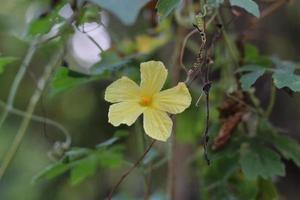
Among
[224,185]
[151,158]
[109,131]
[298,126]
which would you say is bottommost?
[109,131]

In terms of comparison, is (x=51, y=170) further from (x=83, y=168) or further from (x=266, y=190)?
(x=266, y=190)

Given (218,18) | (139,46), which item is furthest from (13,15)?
(218,18)

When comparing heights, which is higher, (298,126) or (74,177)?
(74,177)

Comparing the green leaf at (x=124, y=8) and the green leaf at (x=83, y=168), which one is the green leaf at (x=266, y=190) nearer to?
the green leaf at (x=83, y=168)

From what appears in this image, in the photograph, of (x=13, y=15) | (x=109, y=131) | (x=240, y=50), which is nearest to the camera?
(x=240, y=50)

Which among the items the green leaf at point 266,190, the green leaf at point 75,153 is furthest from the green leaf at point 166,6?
the green leaf at point 266,190

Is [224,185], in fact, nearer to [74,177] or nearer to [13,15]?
[74,177]
